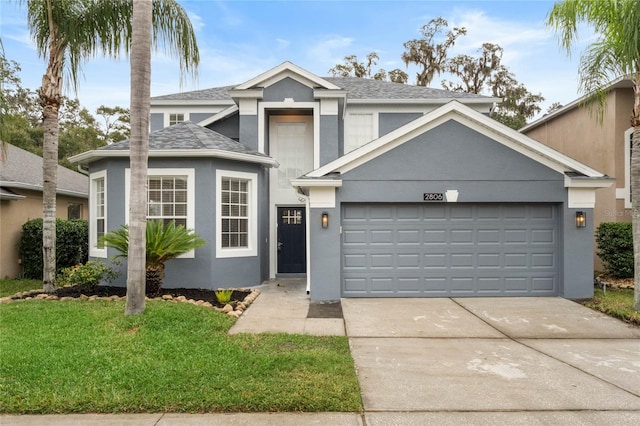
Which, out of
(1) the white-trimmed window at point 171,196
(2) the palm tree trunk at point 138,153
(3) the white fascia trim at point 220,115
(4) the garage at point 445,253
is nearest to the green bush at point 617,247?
(4) the garage at point 445,253

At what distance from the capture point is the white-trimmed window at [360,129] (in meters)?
13.2

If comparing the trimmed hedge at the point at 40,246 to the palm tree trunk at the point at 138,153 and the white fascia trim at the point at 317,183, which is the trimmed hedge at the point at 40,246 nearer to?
the palm tree trunk at the point at 138,153

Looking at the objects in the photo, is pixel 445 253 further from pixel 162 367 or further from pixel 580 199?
pixel 162 367

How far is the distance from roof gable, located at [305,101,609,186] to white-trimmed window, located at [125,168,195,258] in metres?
3.20

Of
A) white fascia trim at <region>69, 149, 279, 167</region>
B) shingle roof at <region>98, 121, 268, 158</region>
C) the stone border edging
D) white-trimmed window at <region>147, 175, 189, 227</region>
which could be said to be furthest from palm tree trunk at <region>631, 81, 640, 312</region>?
white-trimmed window at <region>147, 175, 189, 227</region>

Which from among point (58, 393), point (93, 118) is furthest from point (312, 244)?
point (93, 118)

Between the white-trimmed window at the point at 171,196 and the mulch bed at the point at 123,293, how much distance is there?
1.62 m

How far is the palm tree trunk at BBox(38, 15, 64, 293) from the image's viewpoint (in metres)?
8.70

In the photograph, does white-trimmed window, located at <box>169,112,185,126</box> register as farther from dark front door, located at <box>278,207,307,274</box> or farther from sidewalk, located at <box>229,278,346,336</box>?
sidewalk, located at <box>229,278,346,336</box>

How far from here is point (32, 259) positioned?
12102 millimetres

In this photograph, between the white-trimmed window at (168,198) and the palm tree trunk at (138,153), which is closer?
the palm tree trunk at (138,153)

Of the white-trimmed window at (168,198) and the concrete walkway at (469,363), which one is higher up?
the white-trimmed window at (168,198)

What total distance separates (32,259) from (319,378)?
12037 mm

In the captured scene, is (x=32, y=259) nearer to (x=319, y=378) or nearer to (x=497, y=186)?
(x=319, y=378)
